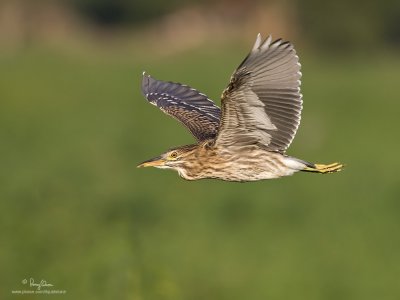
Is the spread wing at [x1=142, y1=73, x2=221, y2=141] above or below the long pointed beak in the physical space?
above

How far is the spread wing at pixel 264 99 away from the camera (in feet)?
23.8

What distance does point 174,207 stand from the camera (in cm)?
1903

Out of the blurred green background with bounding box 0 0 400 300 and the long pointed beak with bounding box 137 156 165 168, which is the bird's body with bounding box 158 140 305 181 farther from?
the blurred green background with bounding box 0 0 400 300

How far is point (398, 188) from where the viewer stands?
2086cm

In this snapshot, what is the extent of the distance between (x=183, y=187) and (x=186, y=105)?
1140 centimetres

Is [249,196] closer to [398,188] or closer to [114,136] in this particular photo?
[398,188]

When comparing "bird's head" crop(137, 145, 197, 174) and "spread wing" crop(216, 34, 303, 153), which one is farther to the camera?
"bird's head" crop(137, 145, 197, 174)

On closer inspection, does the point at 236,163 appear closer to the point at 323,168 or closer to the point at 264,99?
the point at 264,99

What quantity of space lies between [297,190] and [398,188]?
1640 millimetres

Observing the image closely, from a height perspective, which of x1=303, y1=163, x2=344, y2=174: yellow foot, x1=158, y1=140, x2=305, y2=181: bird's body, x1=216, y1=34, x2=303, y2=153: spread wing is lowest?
x1=303, y1=163, x2=344, y2=174: yellow foot

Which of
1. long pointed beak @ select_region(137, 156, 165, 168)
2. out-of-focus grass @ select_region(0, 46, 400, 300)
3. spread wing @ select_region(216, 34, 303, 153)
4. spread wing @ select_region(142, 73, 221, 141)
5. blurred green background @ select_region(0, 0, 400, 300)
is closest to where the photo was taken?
spread wing @ select_region(216, 34, 303, 153)

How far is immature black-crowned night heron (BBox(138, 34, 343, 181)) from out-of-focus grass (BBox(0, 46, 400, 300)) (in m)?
1.76

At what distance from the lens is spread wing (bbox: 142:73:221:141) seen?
8531 mm

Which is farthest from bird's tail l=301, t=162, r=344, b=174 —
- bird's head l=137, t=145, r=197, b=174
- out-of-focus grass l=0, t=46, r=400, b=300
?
out-of-focus grass l=0, t=46, r=400, b=300
